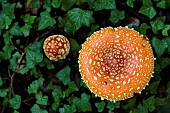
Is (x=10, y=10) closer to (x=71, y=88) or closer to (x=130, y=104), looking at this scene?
(x=71, y=88)

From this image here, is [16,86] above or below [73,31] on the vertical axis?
below

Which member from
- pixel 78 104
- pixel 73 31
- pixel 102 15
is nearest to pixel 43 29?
pixel 73 31

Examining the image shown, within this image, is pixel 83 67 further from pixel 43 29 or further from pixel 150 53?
pixel 43 29

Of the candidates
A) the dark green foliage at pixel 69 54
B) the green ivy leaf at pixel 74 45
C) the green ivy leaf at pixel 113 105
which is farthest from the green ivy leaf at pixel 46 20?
the green ivy leaf at pixel 113 105

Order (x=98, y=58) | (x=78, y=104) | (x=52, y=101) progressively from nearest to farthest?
1. (x=98, y=58)
2. (x=78, y=104)
3. (x=52, y=101)

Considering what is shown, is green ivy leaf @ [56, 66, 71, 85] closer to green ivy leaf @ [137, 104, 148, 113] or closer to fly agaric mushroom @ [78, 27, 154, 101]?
fly agaric mushroom @ [78, 27, 154, 101]

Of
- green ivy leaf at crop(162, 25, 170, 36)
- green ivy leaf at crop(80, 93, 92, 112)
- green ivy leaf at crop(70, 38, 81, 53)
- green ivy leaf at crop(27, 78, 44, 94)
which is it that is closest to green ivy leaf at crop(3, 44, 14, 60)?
green ivy leaf at crop(27, 78, 44, 94)

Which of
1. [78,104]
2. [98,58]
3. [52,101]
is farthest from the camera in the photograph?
[52,101]

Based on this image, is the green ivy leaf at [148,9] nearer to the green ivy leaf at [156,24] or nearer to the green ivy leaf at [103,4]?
the green ivy leaf at [156,24]
